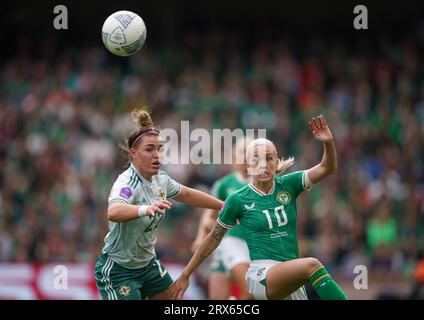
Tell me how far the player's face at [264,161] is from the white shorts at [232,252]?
2.13 meters

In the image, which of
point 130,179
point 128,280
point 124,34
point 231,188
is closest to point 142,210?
point 130,179

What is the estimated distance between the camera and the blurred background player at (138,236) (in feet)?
24.0

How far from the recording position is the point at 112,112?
53.2 ft

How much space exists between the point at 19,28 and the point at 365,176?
808 centimetres

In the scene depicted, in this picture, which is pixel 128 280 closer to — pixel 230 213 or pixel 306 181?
pixel 230 213

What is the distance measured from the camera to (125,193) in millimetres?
7090

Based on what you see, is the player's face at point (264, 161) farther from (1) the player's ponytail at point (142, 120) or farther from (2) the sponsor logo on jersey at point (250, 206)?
(1) the player's ponytail at point (142, 120)

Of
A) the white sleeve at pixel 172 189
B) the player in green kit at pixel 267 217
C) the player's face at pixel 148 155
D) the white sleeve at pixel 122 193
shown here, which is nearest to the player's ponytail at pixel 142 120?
the player's face at pixel 148 155

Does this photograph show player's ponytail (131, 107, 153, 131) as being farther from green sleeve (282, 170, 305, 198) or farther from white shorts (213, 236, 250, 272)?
white shorts (213, 236, 250, 272)

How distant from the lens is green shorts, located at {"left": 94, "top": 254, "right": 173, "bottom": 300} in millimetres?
7359

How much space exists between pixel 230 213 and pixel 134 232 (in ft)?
2.74

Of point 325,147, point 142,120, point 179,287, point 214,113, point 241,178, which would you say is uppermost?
point 214,113

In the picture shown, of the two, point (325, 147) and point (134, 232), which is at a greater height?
point (325, 147)
